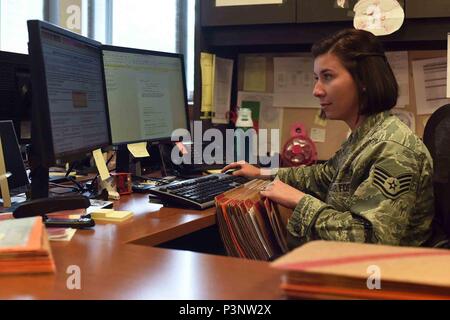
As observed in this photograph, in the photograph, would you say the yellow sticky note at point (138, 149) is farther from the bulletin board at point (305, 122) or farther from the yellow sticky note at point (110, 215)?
the bulletin board at point (305, 122)

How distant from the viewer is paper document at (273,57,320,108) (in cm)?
242

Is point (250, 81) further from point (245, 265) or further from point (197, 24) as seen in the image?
point (245, 265)

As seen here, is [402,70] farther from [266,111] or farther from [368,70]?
[368,70]

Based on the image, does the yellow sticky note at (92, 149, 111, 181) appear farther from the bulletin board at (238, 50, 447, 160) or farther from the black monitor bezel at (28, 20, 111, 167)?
the bulletin board at (238, 50, 447, 160)

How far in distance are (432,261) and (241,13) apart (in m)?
1.65

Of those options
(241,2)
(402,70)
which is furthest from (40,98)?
(402,70)

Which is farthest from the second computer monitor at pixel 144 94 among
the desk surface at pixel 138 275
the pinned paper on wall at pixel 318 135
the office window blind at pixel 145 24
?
the office window blind at pixel 145 24

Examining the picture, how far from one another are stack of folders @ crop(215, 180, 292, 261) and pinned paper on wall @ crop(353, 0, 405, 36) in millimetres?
891

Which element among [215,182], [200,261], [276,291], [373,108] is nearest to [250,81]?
[215,182]

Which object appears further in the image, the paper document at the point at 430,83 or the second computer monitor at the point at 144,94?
the paper document at the point at 430,83

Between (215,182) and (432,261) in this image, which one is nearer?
(432,261)

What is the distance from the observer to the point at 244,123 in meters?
2.39

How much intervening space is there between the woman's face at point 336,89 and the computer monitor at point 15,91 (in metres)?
0.96

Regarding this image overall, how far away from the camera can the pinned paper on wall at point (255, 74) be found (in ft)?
8.20
